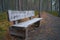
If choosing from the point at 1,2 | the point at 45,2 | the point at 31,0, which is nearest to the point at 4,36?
the point at 1,2

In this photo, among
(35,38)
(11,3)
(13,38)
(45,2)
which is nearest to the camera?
(13,38)

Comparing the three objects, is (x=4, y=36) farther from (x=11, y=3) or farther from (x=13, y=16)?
(x=11, y=3)

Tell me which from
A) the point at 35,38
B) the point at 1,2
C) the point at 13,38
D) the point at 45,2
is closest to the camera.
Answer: the point at 13,38

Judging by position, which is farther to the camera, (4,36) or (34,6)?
(34,6)

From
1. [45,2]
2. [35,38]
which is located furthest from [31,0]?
[35,38]

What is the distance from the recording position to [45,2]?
2878 centimetres

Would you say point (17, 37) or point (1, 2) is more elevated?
point (1, 2)

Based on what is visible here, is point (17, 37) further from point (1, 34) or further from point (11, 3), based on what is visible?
point (11, 3)

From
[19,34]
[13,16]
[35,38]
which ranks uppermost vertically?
[13,16]

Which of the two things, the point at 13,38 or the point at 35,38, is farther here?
the point at 35,38

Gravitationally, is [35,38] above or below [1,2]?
below

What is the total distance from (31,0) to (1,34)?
1789 cm

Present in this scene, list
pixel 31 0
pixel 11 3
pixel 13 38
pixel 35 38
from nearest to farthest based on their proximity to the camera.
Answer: pixel 13 38 < pixel 35 38 < pixel 11 3 < pixel 31 0

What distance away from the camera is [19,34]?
5355mm
